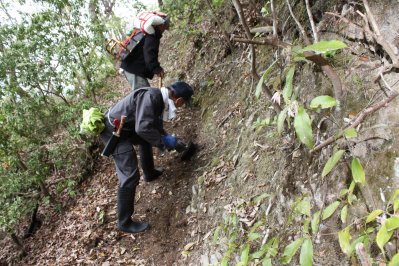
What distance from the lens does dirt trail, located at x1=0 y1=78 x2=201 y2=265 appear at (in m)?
4.69

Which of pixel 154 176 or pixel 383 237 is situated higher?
pixel 383 237

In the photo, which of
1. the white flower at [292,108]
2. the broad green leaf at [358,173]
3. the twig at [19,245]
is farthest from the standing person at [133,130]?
the broad green leaf at [358,173]

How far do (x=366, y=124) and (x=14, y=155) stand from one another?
5630mm

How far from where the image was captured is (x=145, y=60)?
602 cm

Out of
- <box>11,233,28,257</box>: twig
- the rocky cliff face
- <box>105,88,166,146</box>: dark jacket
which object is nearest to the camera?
the rocky cliff face

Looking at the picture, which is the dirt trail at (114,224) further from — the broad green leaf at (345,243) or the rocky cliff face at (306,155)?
the broad green leaf at (345,243)

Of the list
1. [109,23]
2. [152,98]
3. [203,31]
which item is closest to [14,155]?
[152,98]

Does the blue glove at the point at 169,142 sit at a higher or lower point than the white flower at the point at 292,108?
lower

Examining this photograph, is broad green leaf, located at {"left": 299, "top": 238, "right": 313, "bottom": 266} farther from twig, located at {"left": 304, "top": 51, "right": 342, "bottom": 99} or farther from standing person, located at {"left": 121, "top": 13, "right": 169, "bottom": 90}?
standing person, located at {"left": 121, "top": 13, "right": 169, "bottom": 90}

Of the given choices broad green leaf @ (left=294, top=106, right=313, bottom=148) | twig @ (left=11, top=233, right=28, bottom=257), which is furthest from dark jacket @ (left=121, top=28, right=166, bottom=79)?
broad green leaf @ (left=294, top=106, right=313, bottom=148)

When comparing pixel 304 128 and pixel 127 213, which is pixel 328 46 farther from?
pixel 127 213

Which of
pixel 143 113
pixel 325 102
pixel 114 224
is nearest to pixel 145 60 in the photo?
pixel 143 113

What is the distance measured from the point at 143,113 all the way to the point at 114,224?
6.15ft

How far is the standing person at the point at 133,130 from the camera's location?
467 cm
